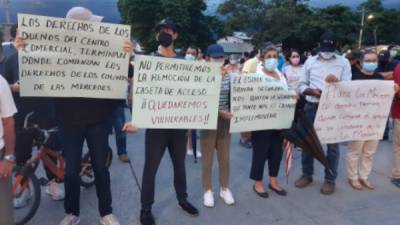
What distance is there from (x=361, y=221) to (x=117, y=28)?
3.07 metres

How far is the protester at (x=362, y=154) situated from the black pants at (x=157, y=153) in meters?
2.26

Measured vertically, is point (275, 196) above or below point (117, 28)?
below

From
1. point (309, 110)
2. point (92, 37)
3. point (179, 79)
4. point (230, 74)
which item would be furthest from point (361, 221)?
point (92, 37)

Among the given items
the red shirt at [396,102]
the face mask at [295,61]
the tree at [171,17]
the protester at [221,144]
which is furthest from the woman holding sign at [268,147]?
the tree at [171,17]

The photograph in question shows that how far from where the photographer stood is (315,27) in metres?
52.7

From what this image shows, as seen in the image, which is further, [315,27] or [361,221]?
[315,27]

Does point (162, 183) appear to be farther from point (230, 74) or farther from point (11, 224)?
point (11, 224)

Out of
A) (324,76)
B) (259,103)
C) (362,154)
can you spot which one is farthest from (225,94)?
(362,154)

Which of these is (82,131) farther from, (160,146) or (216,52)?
(216,52)

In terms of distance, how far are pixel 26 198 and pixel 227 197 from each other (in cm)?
210

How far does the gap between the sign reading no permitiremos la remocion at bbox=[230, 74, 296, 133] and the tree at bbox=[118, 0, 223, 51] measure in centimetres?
2715

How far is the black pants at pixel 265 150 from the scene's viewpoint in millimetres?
4617

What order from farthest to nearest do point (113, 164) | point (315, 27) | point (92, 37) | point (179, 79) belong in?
point (315, 27) < point (113, 164) < point (179, 79) < point (92, 37)

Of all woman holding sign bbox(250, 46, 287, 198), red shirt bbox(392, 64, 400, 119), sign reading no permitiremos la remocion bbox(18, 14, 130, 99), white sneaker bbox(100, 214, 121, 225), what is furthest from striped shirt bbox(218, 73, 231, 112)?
red shirt bbox(392, 64, 400, 119)
